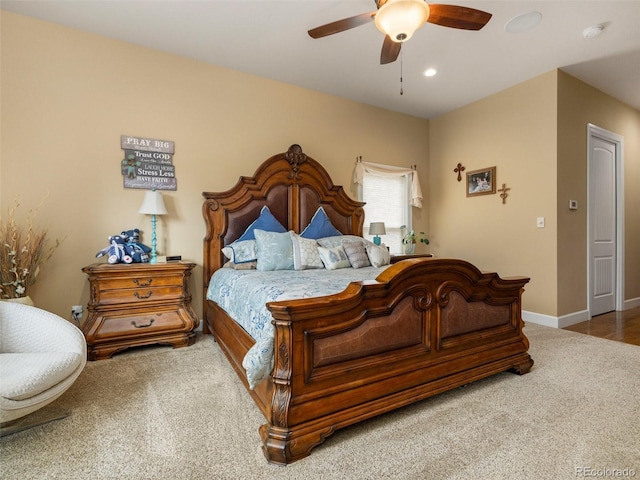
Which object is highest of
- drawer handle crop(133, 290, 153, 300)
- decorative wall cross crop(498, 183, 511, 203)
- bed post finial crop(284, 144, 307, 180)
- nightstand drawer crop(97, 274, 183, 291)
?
bed post finial crop(284, 144, 307, 180)

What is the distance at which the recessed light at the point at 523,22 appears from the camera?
2.67m

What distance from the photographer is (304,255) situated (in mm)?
3123

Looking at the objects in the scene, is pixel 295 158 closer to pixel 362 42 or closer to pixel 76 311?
pixel 362 42

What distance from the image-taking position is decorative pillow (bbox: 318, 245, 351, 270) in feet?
10.3

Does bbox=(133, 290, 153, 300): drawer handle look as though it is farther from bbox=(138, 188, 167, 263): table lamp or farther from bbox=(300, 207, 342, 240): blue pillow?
bbox=(300, 207, 342, 240): blue pillow

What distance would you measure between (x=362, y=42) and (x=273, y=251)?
87.7 inches

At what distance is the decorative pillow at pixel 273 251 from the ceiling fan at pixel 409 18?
1786 millimetres

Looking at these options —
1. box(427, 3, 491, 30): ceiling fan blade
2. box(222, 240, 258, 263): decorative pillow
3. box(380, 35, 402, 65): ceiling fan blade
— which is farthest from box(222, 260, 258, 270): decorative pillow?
box(427, 3, 491, 30): ceiling fan blade

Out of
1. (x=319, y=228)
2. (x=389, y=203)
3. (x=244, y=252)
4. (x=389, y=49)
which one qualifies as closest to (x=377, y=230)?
(x=389, y=203)

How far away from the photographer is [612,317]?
13.2 feet

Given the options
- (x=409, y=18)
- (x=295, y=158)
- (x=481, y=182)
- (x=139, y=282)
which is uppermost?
(x=409, y=18)

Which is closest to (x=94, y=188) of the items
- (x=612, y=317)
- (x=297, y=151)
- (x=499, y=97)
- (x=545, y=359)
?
(x=297, y=151)

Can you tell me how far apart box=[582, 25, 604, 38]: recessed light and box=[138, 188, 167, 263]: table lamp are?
4297 millimetres

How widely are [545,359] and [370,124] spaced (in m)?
3.54
